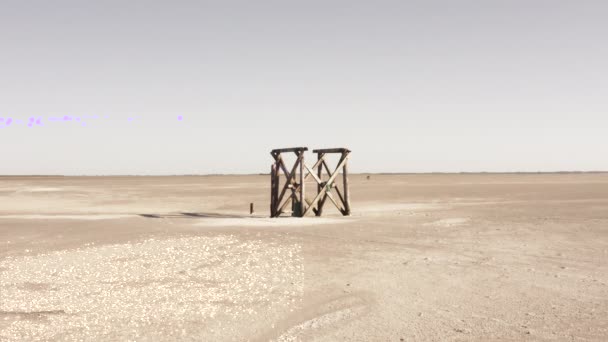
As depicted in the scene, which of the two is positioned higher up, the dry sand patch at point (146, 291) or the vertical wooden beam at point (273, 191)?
the vertical wooden beam at point (273, 191)

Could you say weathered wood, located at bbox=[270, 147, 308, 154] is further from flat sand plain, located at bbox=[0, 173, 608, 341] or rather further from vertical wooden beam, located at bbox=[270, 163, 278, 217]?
flat sand plain, located at bbox=[0, 173, 608, 341]

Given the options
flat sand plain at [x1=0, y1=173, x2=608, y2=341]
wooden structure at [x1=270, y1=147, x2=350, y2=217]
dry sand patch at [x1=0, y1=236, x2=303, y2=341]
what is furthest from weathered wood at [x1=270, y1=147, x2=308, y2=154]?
dry sand patch at [x1=0, y1=236, x2=303, y2=341]

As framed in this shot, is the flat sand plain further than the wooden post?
No

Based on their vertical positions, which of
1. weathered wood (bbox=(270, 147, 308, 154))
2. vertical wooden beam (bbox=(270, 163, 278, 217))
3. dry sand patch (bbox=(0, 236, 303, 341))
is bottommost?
dry sand patch (bbox=(0, 236, 303, 341))

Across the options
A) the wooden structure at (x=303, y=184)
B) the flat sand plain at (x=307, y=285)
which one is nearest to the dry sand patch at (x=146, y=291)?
the flat sand plain at (x=307, y=285)

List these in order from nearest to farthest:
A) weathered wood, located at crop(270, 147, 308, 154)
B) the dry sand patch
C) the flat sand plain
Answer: the flat sand plain, the dry sand patch, weathered wood, located at crop(270, 147, 308, 154)

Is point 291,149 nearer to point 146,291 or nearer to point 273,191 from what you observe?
point 273,191

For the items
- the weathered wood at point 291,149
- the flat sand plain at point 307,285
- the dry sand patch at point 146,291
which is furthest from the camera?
the weathered wood at point 291,149

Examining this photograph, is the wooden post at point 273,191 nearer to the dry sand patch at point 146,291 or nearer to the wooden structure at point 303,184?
the wooden structure at point 303,184

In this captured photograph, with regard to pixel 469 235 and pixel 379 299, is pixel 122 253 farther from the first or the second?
pixel 469 235

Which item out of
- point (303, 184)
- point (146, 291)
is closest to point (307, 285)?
point (146, 291)

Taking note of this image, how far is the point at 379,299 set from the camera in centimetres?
664

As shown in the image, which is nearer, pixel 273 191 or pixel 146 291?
pixel 146 291

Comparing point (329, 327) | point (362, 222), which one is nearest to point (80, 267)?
point (329, 327)
